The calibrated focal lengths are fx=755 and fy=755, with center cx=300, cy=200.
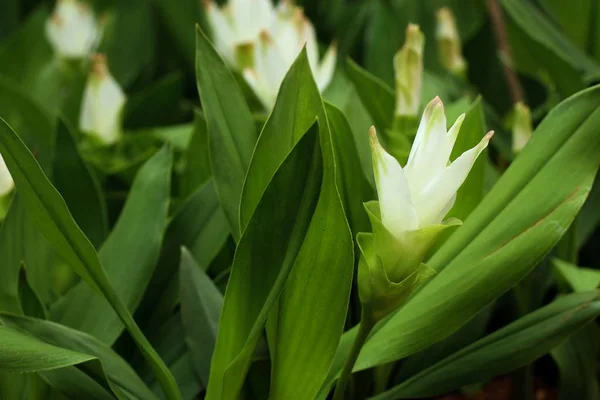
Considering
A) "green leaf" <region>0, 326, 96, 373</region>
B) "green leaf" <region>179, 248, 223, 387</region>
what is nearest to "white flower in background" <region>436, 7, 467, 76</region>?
"green leaf" <region>179, 248, 223, 387</region>

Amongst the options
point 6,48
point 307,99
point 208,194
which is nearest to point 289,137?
point 307,99

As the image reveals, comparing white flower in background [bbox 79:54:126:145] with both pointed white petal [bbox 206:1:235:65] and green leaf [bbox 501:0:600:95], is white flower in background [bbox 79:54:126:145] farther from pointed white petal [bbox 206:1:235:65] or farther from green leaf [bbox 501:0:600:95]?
green leaf [bbox 501:0:600:95]

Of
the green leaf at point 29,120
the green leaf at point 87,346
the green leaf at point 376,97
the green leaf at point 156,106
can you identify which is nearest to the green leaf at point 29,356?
the green leaf at point 87,346

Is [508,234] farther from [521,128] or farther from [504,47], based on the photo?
[504,47]

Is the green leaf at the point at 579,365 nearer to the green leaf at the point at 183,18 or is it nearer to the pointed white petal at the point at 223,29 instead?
the pointed white petal at the point at 223,29

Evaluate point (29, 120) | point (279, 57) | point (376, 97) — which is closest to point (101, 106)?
point (29, 120)

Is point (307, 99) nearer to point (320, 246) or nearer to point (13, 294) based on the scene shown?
point (320, 246)
